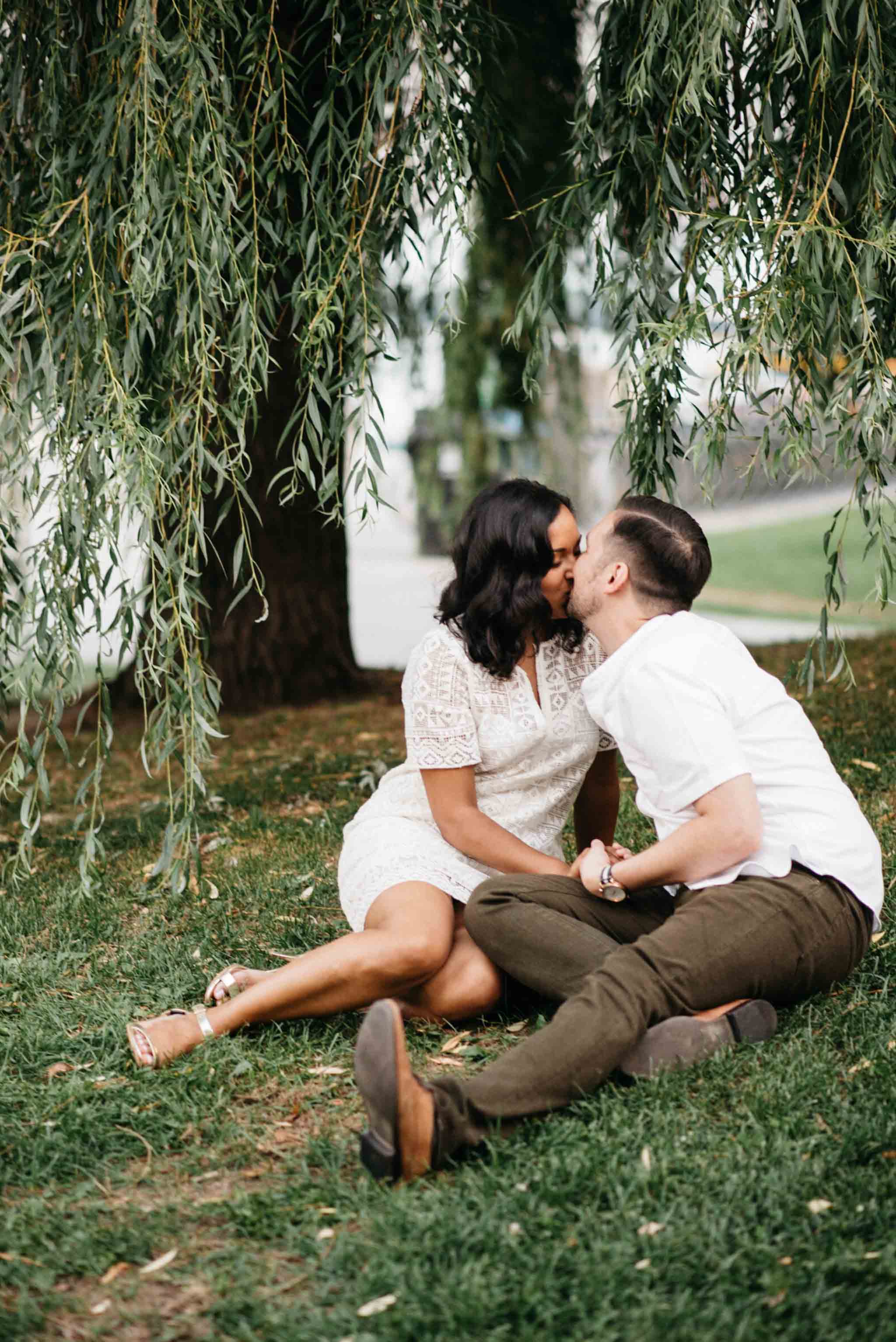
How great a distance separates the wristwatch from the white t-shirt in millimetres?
141

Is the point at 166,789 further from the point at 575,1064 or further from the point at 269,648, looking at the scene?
the point at 575,1064

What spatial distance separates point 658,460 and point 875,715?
2331mm

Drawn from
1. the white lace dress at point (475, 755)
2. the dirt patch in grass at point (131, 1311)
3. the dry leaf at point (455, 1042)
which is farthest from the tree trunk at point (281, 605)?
the dirt patch in grass at point (131, 1311)

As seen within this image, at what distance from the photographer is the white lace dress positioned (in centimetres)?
306

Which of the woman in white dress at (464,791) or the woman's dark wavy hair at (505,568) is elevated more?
the woman's dark wavy hair at (505,568)

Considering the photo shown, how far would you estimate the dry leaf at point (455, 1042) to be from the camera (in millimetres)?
2920

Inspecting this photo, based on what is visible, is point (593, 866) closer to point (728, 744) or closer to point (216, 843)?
point (728, 744)

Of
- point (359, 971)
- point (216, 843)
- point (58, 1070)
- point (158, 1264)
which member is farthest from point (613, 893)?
point (216, 843)

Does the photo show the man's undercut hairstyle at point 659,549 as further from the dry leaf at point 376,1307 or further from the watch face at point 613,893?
the dry leaf at point 376,1307

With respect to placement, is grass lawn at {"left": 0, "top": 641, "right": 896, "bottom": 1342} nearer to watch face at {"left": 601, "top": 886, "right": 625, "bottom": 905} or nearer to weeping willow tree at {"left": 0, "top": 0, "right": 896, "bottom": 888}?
watch face at {"left": 601, "top": 886, "right": 625, "bottom": 905}

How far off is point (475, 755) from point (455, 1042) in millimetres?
636

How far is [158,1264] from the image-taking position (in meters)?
2.17

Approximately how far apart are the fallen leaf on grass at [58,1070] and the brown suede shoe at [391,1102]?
924 mm

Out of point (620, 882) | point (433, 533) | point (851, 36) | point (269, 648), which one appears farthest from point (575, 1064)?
point (433, 533)
